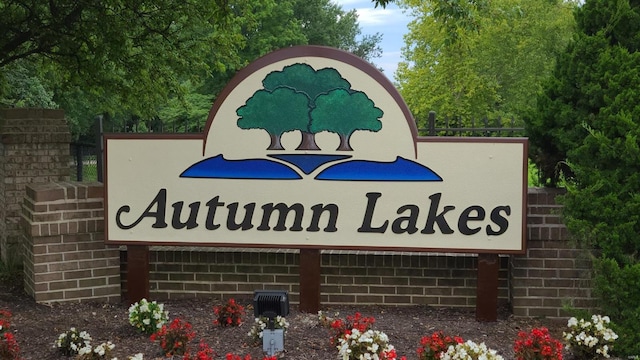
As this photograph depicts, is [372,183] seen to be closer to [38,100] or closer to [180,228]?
[180,228]

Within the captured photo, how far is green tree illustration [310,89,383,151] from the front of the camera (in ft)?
16.8

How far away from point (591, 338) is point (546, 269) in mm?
1174

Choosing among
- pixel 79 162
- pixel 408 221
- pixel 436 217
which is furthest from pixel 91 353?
pixel 79 162

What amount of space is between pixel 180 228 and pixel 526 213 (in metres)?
2.83

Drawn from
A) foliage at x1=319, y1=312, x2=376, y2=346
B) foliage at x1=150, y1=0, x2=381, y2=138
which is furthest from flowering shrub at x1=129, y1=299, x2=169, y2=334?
foliage at x1=150, y1=0, x2=381, y2=138

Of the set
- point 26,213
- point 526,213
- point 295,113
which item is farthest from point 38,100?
point 526,213

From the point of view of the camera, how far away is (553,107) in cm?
519

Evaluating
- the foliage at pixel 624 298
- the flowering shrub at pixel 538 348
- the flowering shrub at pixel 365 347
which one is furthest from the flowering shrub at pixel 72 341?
the foliage at pixel 624 298

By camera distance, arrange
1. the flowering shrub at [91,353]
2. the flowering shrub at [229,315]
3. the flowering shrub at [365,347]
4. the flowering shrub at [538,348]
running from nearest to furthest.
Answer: the flowering shrub at [365,347] < the flowering shrub at [538,348] < the flowering shrub at [91,353] < the flowering shrub at [229,315]

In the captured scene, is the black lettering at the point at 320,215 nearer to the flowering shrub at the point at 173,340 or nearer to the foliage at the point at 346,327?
the foliage at the point at 346,327

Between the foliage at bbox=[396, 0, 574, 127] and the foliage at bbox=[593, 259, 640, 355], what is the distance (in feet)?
47.7

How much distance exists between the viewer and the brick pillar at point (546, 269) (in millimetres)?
5223

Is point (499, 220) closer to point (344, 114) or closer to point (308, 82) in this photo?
point (344, 114)

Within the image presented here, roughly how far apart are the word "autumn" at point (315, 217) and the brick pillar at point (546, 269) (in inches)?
15.0
